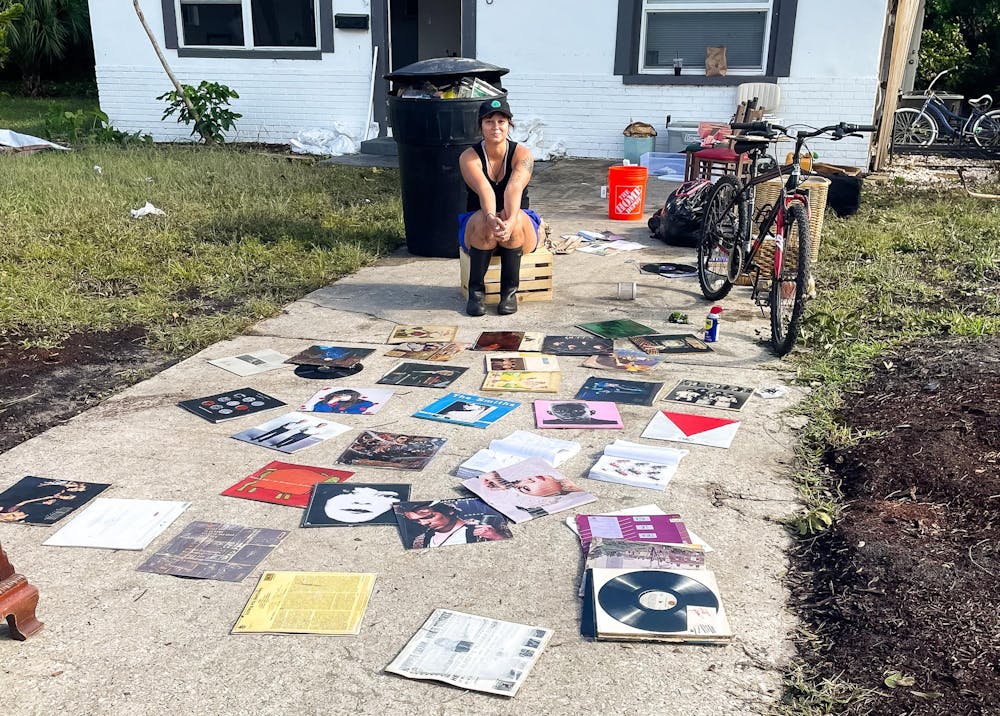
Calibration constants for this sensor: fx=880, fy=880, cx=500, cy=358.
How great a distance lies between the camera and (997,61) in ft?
52.1

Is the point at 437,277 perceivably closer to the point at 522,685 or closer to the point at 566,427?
the point at 566,427

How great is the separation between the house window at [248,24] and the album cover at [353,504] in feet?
34.8

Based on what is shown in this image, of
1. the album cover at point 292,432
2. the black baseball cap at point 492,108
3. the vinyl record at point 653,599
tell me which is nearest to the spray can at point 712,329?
the black baseball cap at point 492,108

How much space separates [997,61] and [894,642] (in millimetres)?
16770

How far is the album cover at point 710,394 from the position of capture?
409cm

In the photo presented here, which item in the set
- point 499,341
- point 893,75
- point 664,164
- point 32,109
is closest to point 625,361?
point 499,341

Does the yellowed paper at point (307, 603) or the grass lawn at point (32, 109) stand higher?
the grass lawn at point (32, 109)

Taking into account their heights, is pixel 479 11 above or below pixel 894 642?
above

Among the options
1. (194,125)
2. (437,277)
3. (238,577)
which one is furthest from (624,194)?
(194,125)

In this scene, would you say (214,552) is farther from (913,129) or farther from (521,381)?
(913,129)

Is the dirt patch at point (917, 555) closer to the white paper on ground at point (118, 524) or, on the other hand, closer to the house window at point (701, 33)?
the white paper on ground at point (118, 524)

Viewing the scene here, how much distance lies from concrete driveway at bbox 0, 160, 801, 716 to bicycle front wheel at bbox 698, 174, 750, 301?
4.13ft

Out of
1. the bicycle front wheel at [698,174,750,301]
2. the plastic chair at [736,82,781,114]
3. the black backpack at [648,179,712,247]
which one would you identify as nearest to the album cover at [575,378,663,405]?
the bicycle front wheel at [698,174,750,301]

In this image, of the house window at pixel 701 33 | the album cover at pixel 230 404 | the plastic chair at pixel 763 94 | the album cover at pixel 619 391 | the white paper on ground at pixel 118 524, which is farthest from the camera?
the house window at pixel 701 33
